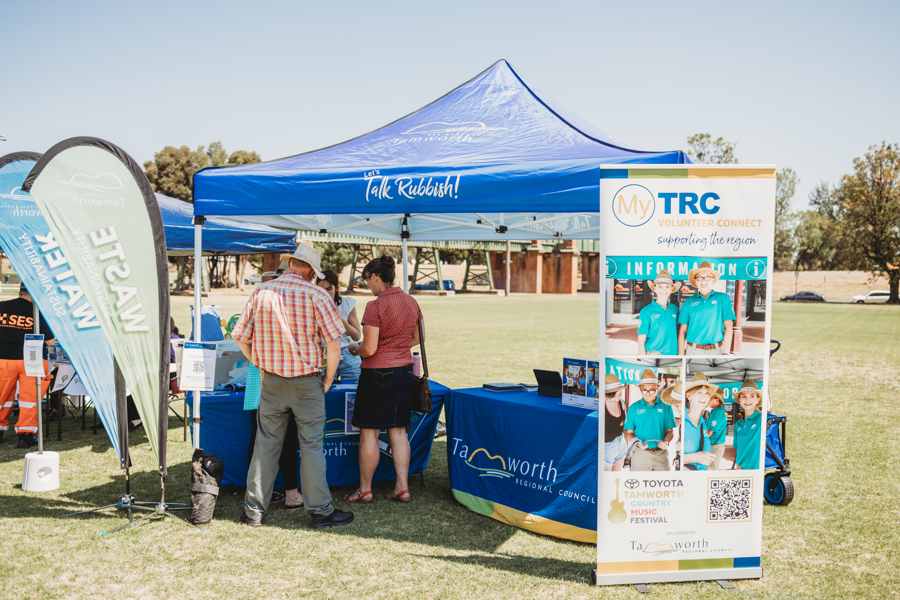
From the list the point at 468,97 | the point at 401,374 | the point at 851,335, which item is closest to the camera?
the point at 401,374

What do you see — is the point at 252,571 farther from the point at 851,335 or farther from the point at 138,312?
the point at 851,335

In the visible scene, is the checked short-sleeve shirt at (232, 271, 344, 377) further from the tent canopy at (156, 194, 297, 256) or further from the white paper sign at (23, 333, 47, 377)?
the tent canopy at (156, 194, 297, 256)

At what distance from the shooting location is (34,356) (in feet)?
16.7

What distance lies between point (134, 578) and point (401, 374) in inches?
81.5

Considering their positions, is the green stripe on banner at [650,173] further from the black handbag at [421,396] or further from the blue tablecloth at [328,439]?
the blue tablecloth at [328,439]

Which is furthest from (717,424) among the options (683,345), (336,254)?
(336,254)

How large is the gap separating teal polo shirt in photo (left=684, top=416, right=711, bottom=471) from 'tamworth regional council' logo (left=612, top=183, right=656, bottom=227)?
43.7 inches

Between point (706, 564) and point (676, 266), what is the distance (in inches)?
64.5

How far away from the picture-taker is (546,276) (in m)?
54.6

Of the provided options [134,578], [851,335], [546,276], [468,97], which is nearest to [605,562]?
[134,578]

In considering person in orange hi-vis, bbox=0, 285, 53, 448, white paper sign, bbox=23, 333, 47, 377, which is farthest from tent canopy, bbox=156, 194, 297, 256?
white paper sign, bbox=23, 333, 47, 377

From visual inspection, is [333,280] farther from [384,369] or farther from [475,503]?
[475,503]

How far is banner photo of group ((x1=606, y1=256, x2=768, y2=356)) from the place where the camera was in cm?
341

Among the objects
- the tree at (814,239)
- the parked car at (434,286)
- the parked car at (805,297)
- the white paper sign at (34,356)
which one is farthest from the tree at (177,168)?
the tree at (814,239)
